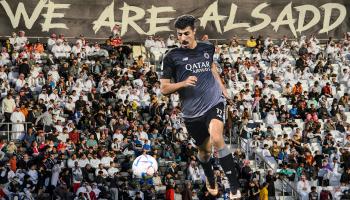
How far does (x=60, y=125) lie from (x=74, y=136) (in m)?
1.00

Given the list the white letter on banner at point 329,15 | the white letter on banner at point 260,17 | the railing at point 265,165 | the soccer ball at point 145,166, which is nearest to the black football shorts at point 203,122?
the soccer ball at point 145,166

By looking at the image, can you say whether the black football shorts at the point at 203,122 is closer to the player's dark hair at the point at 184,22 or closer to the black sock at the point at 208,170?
the black sock at the point at 208,170

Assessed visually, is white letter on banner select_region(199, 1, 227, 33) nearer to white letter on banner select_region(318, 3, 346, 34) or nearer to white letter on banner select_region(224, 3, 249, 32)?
white letter on banner select_region(224, 3, 249, 32)

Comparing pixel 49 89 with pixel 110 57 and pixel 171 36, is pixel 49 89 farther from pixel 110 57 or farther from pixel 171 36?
pixel 171 36

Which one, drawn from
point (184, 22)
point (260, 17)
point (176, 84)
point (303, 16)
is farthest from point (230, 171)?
point (303, 16)

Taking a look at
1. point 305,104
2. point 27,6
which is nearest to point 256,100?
point 305,104

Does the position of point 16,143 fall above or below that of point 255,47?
below

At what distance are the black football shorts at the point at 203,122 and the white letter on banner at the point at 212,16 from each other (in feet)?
101

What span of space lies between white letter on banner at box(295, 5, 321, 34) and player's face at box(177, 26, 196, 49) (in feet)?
A: 107

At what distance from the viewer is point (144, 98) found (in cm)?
3394

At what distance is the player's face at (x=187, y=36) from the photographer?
42.1 ft

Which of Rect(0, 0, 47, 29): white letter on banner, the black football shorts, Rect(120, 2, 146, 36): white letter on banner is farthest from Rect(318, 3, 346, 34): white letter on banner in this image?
the black football shorts

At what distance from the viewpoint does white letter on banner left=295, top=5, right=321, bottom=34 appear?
147 ft

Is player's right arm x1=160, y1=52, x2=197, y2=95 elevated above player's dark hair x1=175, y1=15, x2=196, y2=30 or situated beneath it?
situated beneath
